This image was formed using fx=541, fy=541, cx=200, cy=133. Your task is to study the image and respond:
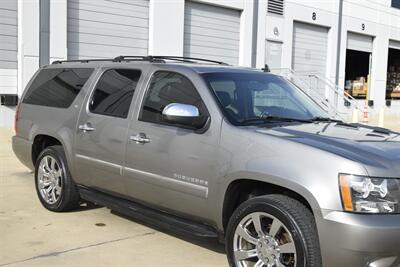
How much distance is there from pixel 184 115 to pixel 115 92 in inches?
57.2

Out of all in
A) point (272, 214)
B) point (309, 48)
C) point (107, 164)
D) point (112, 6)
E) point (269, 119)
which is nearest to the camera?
point (272, 214)

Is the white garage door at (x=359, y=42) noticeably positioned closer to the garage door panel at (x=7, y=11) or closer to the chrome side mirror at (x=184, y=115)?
the garage door panel at (x=7, y=11)

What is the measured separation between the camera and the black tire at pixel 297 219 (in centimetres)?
375

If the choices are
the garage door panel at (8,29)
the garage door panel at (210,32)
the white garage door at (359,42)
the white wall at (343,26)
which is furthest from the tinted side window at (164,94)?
the white garage door at (359,42)

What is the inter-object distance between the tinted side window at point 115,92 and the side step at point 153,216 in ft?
2.89

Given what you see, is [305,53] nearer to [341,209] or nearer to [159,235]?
[159,235]

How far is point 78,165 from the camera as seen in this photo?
593 centimetres

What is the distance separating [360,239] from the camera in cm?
354

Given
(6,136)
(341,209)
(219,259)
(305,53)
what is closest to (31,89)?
(219,259)

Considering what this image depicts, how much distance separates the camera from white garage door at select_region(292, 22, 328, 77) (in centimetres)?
2347

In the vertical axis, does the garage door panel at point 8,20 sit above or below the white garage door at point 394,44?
below

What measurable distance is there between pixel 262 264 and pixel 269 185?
61 cm

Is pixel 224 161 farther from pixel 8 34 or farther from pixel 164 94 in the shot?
pixel 8 34

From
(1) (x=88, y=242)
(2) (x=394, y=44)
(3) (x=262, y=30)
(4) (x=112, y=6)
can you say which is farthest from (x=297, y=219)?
(2) (x=394, y=44)
